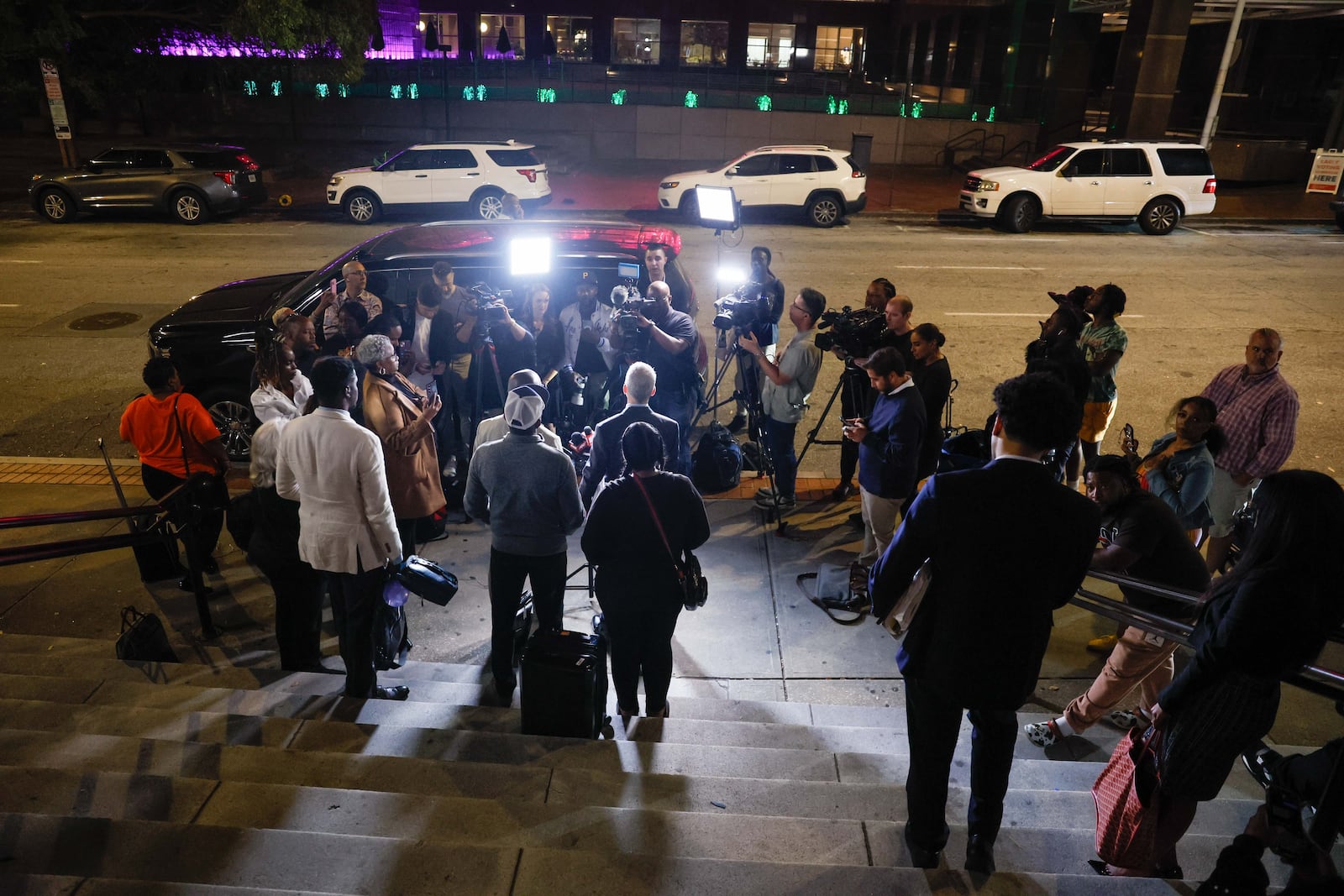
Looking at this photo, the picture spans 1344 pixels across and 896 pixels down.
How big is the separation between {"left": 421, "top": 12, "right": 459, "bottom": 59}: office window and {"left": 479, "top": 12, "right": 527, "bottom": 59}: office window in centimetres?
110

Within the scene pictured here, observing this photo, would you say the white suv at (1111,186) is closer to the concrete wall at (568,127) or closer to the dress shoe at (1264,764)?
the concrete wall at (568,127)

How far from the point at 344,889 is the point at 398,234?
7340 millimetres

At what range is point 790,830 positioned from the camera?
10.6 feet

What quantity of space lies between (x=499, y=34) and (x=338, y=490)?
3638cm

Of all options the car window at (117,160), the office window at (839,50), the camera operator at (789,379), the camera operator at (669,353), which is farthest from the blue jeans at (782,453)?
the office window at (839,50)

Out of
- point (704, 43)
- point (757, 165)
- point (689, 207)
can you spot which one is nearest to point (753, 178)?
point (757, 165)

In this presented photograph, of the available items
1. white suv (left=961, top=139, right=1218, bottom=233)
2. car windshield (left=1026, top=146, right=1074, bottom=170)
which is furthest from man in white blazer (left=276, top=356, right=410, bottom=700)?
car windshield (left=1026, top=146, right=1074, bottom=170)

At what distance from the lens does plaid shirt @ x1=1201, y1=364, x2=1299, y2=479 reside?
5.52 metres

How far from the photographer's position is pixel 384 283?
8.43 metres

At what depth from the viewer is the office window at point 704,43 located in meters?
36.5

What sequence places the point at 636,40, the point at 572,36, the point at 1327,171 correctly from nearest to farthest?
the point at 1327,171, the point at 572,36, the point at 636,40

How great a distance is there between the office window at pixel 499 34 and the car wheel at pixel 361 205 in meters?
20.0

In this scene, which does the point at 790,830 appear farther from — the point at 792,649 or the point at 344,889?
the point at 792,649

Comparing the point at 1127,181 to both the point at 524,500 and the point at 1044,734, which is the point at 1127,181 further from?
the point at 524,500
